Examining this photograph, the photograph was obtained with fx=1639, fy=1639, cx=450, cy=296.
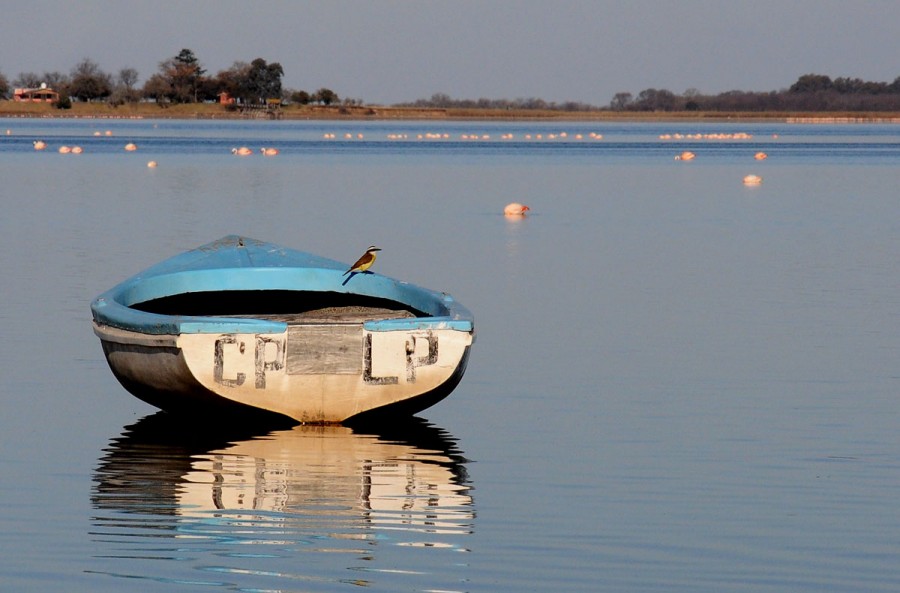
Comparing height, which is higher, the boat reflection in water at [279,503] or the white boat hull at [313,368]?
the white boat hull at [313,368]

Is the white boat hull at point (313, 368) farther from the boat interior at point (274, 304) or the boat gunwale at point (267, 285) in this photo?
the boat interior at point (274, 304)

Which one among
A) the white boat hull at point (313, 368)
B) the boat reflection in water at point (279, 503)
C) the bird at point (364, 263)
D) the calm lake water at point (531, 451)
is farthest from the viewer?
the bird at point (364, 263)

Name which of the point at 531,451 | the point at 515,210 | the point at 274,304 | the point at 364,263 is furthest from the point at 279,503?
the point at 515,210

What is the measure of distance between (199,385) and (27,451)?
180cm

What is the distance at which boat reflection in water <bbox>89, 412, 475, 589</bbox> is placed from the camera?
11.7 m

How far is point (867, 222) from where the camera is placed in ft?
170

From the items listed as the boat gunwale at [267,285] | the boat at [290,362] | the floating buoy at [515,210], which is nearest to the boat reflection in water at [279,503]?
the boat at [290,362]

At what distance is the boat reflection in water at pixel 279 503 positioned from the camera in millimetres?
11742

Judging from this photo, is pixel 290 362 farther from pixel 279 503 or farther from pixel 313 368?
pixel 279 503

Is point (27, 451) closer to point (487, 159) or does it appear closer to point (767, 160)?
point (487, 159)

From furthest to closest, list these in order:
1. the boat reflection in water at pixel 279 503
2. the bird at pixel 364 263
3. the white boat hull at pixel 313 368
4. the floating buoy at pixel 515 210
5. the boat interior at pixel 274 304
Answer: the floating buoy at pixel 515 210 < the boat interior at pixel 274 304 < the bird at pixel 364 263 < the white boat hull at pixel 313 368 < the boat reflection in water at pixel 279 503

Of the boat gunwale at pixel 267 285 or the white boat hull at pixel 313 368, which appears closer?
the white boat hull at pixel 313 368

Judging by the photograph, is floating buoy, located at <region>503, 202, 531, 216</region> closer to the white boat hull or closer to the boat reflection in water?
the boat reflection in water

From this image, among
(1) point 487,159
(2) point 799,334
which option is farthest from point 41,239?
(1) point 487,159
